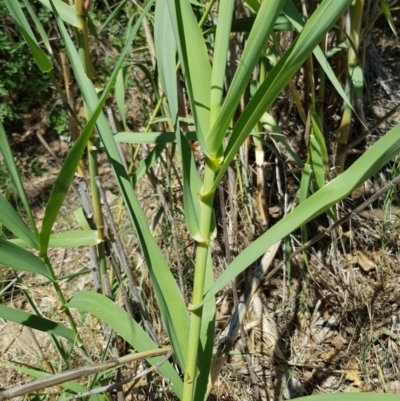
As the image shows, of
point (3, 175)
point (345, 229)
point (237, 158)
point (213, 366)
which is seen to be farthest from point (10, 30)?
point (213, 366)

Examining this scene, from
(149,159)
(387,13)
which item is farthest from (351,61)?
(149,159)

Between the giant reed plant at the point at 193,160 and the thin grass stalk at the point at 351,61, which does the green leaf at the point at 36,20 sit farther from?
the thin grass stalk at the point at 351,61

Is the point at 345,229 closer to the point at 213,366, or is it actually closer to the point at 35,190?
the point at 213,366

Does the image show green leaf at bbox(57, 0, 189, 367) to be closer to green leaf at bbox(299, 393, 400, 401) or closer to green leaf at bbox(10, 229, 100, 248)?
green leaf at bbox(299, 393, 400, 401)

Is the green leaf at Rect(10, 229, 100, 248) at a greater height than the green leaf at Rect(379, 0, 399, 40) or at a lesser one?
lesser

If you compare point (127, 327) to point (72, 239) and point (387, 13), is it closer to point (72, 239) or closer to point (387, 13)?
point (72, 239)

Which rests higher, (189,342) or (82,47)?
(82,47)

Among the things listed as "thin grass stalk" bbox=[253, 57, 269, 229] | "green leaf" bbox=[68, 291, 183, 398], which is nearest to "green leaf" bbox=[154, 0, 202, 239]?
"green leaf" bbox=[68, 291, 183, 398]
